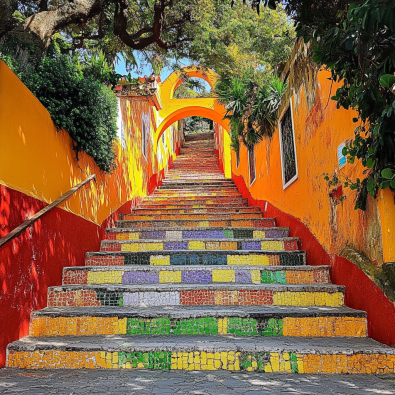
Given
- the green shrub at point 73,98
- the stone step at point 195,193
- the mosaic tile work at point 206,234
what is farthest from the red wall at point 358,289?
the stone step at point 195,193

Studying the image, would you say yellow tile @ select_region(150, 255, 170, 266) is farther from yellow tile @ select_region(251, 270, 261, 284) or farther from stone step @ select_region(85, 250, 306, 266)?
yellow tile @ select_region(251, 270, 261, 284)

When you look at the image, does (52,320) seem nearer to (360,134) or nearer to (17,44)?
(360,134)

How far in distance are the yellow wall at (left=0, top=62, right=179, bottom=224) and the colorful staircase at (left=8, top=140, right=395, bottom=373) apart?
68cm

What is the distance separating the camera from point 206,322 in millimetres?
2738

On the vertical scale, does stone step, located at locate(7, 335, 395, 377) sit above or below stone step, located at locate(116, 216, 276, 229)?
below

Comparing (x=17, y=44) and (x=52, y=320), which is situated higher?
(x=17, y=44)

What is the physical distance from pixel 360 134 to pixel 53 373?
2734 mm

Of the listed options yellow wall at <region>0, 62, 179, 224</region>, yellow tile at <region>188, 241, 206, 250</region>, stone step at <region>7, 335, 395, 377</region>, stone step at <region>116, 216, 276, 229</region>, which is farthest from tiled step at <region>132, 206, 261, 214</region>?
stone step at <region>7, 335, 395, 377</region>

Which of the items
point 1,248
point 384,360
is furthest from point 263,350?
point 1,248

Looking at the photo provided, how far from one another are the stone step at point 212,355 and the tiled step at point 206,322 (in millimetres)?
186

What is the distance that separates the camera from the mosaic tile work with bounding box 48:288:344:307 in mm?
3059

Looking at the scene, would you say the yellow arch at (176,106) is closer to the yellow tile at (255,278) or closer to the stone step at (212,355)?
the yellow tile at (255,278)

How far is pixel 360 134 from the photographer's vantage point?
8.61ft

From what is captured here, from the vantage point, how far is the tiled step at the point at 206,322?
2.67 m
